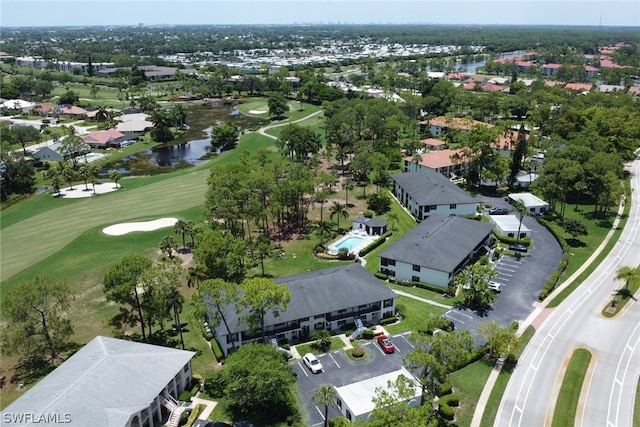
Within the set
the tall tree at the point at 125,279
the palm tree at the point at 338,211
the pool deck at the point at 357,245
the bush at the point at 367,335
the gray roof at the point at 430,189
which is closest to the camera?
the tall tree at the point at 125,279

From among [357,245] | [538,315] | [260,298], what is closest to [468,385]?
[538,315]

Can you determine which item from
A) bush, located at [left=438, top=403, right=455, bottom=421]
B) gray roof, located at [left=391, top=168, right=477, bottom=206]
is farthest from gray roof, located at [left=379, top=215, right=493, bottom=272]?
bush, located at [left=438, top=403, right=455, bottom=421]

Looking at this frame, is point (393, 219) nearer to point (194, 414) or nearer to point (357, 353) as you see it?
point (357, 353)

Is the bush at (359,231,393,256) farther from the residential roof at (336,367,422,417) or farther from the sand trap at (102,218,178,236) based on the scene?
the sand trap at (102,218,178,236)

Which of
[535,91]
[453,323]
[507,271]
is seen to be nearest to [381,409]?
[453,323]

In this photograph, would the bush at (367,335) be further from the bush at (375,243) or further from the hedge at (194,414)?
the bush at (375,243)

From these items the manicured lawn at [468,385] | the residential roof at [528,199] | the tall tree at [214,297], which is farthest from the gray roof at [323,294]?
the residential roof at [528,199]
